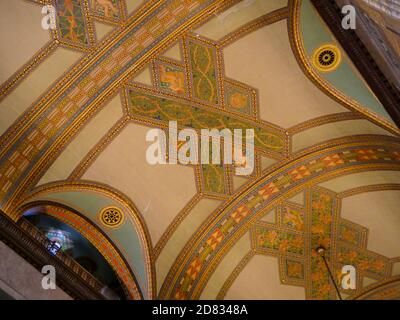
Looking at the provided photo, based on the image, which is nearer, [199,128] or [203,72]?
[203,72]

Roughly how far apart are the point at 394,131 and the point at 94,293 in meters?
5.26

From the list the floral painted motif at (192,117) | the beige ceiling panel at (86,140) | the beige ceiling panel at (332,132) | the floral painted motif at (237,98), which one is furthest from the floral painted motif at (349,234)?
the beige ceiling panel at (86,140)

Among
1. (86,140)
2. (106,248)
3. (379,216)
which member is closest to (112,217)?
(106,248)

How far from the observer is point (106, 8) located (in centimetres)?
692

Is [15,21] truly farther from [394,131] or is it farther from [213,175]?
[394,131]

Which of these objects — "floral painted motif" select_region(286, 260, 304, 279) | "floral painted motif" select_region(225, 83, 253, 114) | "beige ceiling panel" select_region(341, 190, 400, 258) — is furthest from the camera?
"floral painted motif" select_region(286, 260, 304, 279)

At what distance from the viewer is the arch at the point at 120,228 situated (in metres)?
8.15

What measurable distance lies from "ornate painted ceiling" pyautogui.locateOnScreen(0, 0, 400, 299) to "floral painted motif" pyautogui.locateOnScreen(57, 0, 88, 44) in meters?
0.02

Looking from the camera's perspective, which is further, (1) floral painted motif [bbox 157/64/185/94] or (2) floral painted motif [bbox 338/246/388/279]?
(2) floral painted motif [bbox 338/246/388/279]

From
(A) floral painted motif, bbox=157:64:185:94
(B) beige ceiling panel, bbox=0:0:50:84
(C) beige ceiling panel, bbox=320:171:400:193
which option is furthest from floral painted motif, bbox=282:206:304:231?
(B) beige ceiling panel, bbox=0:0:50:84

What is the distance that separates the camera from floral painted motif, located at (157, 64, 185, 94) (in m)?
→ 7.76

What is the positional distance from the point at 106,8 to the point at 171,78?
63.4 inches

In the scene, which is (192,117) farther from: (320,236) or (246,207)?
(320,236)

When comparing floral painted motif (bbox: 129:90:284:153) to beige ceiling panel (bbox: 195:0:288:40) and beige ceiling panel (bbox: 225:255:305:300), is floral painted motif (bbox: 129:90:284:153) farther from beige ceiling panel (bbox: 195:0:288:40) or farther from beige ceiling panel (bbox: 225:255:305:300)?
beige ceiling panel (bbox: 225:255:305:300)
